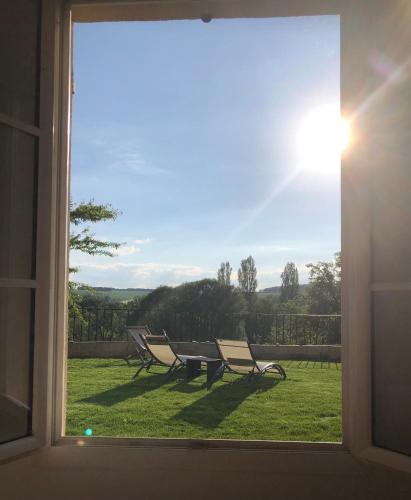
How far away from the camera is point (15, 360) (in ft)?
4.32

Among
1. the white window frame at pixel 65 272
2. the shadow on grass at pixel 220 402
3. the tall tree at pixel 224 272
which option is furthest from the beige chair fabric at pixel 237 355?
the tall tree at pixel 224 272

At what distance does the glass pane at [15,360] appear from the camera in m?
1.29

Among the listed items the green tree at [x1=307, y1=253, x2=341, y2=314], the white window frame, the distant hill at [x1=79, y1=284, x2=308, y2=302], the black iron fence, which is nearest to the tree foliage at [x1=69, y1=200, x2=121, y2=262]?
the distant hill at [x1=79, y1=284, x2=308, y2=302]

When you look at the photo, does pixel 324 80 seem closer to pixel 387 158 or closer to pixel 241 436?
pixel 241 436

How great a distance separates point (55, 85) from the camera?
1408 mm

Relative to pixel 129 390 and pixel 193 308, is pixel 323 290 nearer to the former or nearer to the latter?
pixel 193 308

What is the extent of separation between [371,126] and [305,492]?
101 cm

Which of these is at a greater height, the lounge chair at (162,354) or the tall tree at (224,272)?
the tall tree at (224,272)

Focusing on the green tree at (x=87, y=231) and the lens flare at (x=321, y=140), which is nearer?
the lens flare at (x=321, y=140)

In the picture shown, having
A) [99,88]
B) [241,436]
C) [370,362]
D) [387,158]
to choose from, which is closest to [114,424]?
[241,436]

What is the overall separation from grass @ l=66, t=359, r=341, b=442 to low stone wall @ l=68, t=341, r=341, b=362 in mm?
1291

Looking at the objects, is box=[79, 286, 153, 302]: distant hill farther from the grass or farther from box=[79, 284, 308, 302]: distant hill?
the grass

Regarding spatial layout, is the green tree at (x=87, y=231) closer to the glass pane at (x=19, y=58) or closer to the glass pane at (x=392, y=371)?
the glass pane at (x=19, y=58)

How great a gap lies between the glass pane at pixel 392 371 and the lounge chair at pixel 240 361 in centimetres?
430
